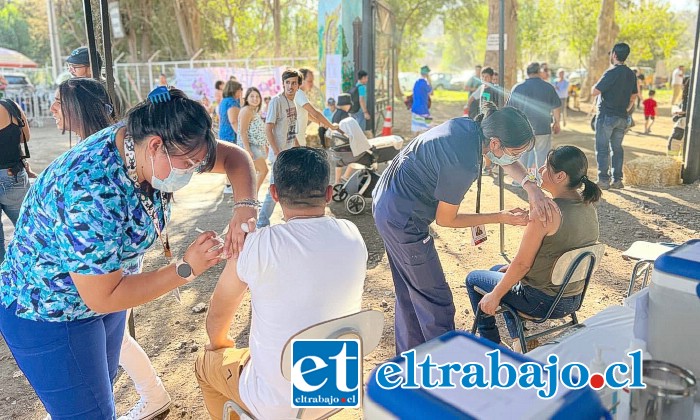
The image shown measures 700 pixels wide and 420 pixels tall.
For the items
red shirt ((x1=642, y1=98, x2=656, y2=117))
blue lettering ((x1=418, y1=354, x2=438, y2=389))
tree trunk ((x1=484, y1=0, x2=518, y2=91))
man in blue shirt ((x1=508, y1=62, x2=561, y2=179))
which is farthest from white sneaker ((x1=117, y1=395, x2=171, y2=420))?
red shirt ((x1=642, y1=98, x2=656, y2=117))

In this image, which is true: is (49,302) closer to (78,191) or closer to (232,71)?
(78,191)

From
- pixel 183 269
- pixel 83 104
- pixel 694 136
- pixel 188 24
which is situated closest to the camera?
pixel 183 269

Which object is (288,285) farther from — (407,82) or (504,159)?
(407,82)

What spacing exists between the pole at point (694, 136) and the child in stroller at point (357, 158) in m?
4.27

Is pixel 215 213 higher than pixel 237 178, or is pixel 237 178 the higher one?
pixel 237 178

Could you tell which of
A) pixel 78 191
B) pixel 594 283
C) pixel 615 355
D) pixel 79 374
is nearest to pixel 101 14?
pixel 78 191

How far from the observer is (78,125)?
9.77 ft

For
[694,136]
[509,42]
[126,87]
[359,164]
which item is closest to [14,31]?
[126,87]

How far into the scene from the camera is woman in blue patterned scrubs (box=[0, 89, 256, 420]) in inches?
67.7

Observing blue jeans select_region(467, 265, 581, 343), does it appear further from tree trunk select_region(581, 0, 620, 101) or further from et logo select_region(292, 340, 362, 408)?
tree trunk select_region(581, 0, 620, 101)

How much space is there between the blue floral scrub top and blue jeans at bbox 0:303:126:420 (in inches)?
1.8

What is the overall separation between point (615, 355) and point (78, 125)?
2.71 m

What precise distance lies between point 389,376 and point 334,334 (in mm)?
793

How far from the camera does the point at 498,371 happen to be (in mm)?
1162
